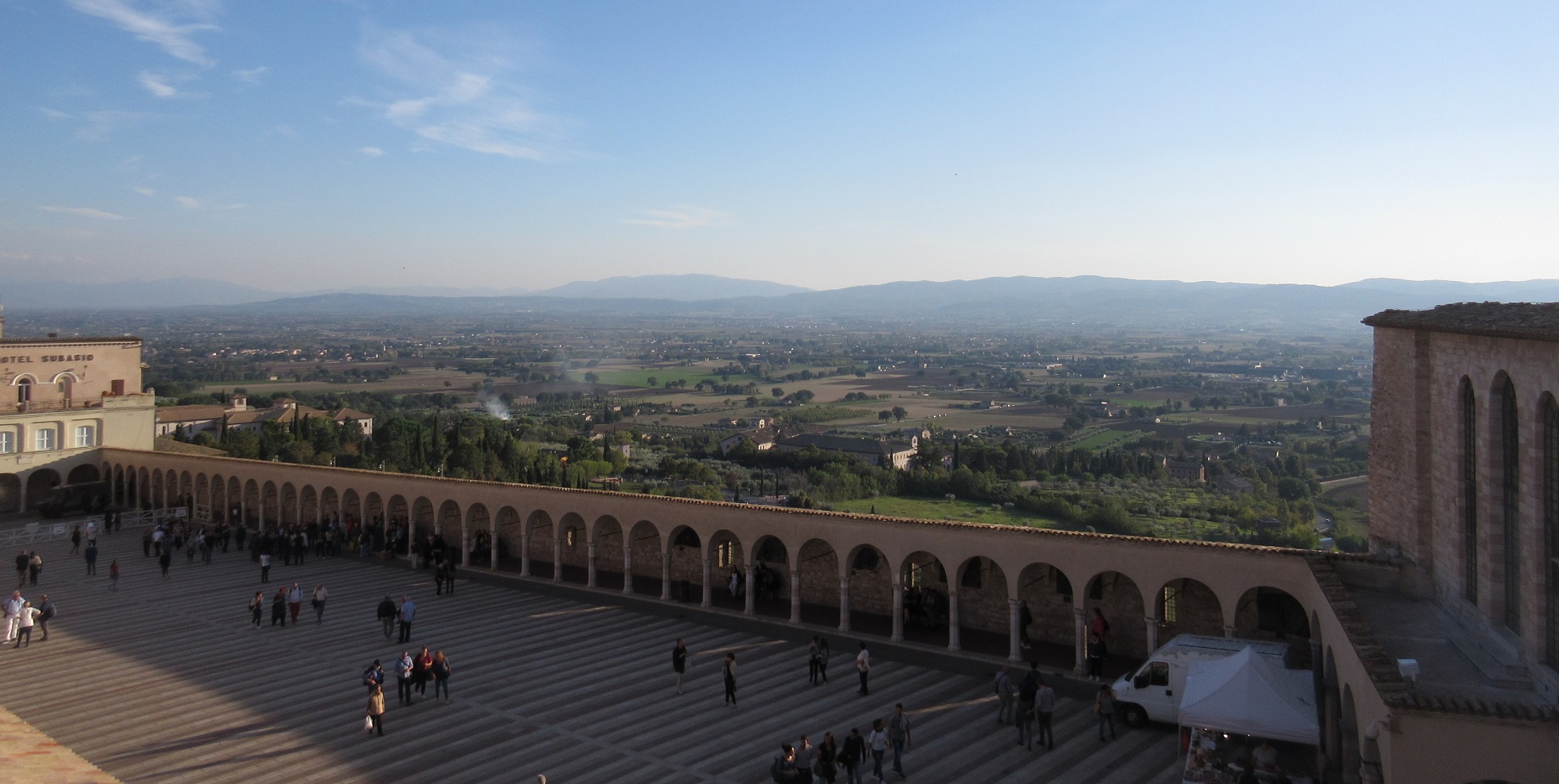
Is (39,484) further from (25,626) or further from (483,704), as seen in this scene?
(483,704)

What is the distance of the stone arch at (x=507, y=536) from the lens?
24.8 m

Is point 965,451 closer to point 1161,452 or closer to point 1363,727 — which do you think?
point 1161,452

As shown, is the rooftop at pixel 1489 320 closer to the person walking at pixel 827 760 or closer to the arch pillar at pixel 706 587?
the person walking at pixel 827 760

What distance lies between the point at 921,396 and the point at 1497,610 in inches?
Result: 4640

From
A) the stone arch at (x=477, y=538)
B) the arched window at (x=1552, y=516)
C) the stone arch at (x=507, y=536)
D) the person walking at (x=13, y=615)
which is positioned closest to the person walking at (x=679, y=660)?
the stone arch at (x=477, y=538)

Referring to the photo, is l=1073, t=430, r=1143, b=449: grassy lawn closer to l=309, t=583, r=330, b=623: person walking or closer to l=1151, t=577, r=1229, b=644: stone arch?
l=1151, t=577, r=1229, b=644: stone arch

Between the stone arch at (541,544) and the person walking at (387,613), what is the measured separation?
18.1ft

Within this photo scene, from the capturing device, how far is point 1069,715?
559 inches

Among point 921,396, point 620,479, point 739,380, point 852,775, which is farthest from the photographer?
point 739,380

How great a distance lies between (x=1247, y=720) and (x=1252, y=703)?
0.22 m

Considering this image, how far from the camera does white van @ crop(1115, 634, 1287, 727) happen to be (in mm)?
12976

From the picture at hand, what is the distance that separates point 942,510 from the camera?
4991cm

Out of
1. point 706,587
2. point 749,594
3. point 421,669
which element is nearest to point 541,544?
point 706,587

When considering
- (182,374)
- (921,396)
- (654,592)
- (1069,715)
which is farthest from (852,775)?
(182,374)
